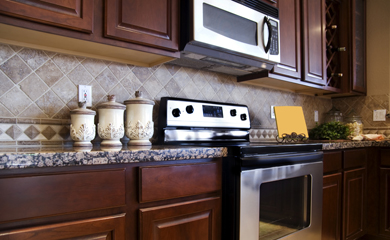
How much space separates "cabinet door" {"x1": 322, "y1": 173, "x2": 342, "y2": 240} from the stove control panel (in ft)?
2.18

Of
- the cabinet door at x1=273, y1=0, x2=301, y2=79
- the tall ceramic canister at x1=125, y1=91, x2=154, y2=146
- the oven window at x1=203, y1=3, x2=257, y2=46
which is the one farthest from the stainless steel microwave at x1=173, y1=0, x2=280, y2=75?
the tall ceramic canister at x1=125, y1=91, x2=154, y2=146

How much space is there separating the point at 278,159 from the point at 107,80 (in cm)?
99

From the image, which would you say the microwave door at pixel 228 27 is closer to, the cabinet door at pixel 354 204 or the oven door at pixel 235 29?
the oven door at pixel 235 29

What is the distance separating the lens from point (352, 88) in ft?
8.77

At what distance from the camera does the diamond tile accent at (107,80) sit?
145cm

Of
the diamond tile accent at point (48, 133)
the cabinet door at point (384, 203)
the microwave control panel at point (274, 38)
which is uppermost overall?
the microwave control panel at point (274, 38)

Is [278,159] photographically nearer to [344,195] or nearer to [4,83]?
[344,195]

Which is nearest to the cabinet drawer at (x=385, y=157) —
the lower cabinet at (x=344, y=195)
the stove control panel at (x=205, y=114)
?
the lower cabinet at (x=344, y=195)

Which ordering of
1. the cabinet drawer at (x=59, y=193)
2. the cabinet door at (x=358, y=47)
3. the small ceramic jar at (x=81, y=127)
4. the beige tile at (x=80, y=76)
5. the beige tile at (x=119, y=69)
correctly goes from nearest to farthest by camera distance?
the cabinet drawer at (x=59, y=193) → the small ceramic jar at (x=81, y=127) → the beige tile at (x=80, y=76) → the beige tile at (x=119, y=69) → the cabinet door at (x=358, y=47)

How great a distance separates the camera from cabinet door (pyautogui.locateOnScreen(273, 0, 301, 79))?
6.36 ft

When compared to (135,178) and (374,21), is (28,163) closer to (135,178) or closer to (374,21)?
(135,178)

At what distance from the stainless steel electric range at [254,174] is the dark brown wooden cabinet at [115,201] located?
0.08 m

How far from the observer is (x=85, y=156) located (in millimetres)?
823

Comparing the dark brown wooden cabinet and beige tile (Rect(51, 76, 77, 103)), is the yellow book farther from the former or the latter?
beige tile (Rect(51, 76, 77, 103))
